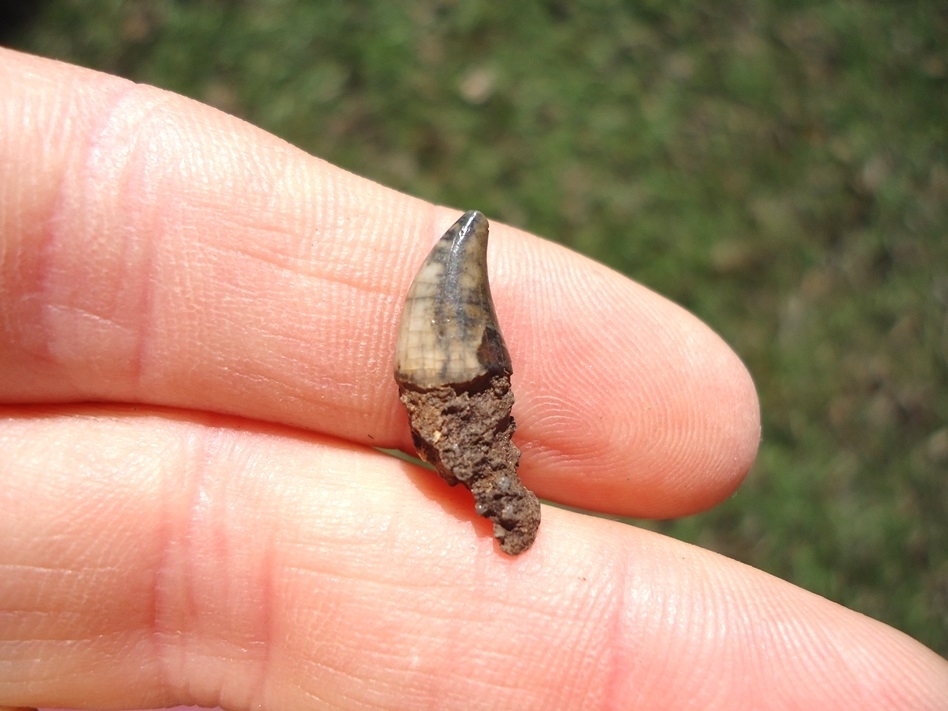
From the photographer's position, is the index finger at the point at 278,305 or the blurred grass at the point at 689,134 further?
the blurred grass at the point at 689,134

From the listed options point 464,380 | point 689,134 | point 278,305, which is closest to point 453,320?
point 464,380

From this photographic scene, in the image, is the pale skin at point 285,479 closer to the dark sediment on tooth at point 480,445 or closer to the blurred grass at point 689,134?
the dark sediment on tooth at point 480,445

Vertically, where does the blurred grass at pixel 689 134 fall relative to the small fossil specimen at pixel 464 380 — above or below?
above

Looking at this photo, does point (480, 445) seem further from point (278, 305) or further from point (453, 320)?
point (278, 305)

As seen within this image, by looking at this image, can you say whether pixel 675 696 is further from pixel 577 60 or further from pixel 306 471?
pixel 577 60

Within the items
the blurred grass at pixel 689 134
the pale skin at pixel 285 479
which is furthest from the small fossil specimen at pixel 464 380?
the blurred grass at pixel 689 134

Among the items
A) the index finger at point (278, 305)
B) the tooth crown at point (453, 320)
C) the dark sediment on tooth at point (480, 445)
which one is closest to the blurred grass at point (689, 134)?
the index finger at point (278, 305)

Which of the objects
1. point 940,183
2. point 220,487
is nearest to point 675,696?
point 220,487

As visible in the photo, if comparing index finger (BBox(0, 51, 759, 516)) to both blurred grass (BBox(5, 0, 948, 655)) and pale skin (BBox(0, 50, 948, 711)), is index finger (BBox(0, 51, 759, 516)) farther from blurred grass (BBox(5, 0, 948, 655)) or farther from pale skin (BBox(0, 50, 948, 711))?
blurred grass (BBox(5, 0, 948, 655))

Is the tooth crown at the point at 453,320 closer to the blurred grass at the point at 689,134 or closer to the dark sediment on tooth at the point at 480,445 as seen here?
the dark sediment on tooth at the point at 480,445
